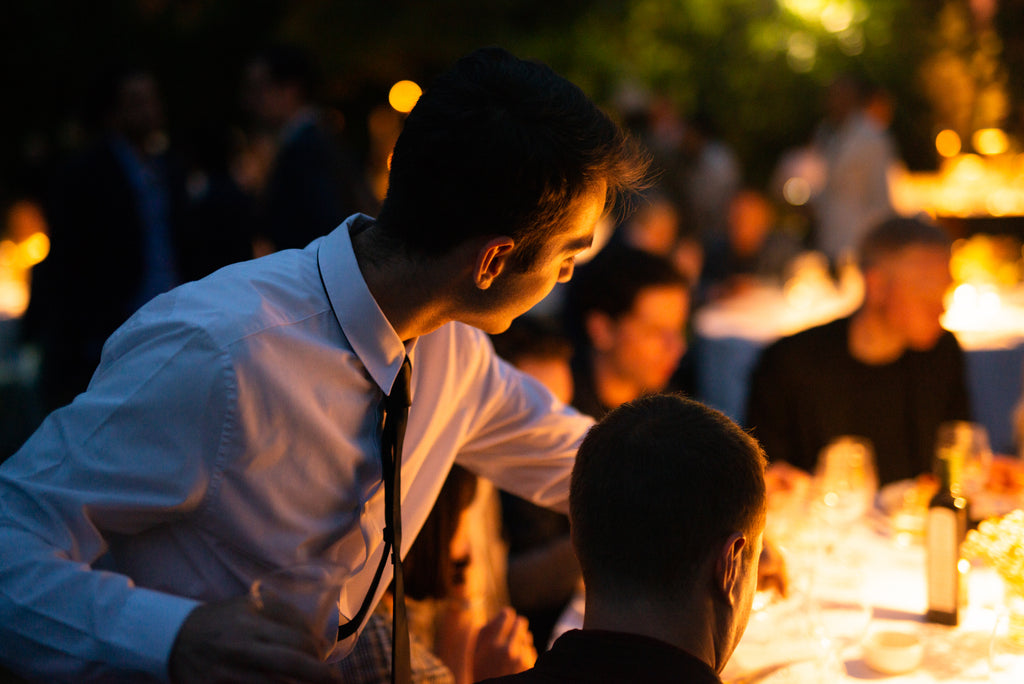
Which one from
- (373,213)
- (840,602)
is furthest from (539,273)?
(373,213)

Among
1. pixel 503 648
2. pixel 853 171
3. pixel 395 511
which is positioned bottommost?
pixel 853 171

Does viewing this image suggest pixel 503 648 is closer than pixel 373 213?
Yes

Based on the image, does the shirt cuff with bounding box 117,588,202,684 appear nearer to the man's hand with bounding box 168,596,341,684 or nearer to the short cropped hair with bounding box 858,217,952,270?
the man's hand with bounding box 168,596,341,684

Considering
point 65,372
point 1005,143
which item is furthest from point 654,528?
point 1005,143

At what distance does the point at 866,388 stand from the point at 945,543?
1.32 metres

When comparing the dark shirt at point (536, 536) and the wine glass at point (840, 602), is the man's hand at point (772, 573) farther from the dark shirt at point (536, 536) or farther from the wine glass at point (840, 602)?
the dark shirt at point (536, 536)

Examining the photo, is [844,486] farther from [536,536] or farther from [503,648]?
[503,648]

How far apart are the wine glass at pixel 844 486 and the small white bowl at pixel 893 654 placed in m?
0.63

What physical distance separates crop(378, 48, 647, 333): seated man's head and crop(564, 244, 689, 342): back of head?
5.15 ft

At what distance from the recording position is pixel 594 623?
1.10 m

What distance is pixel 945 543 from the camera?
1718 millimetres

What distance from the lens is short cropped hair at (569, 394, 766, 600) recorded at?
107cm

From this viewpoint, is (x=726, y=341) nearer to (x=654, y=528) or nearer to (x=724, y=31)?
(x=654, y=528)

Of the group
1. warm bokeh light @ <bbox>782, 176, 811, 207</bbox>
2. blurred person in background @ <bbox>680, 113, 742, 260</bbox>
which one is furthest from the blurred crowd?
warm bokeh light @ <bbox>782, 176, 811, 207</bbox>
